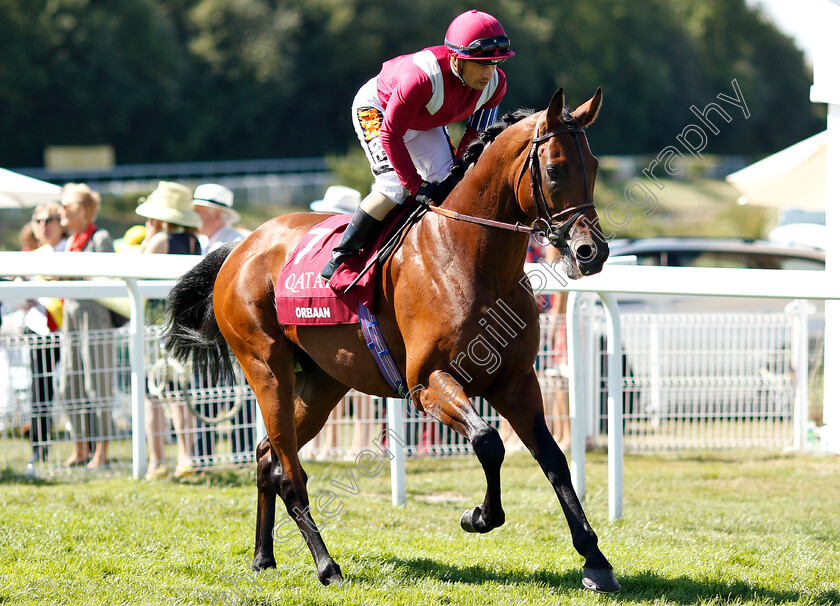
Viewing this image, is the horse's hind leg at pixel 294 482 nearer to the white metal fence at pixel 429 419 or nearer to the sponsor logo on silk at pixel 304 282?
the sponsor logo on silk at pixel 304 282


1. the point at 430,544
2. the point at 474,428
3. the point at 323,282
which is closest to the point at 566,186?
the point at 474,428

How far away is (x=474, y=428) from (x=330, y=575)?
3.20 feet

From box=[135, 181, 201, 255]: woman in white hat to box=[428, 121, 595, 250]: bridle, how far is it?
12.5ft

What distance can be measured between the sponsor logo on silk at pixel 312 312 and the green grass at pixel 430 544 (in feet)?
3.68

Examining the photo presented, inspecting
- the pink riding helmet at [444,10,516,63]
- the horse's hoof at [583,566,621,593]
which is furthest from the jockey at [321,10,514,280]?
the horse's hoof at [583,566,621,593]

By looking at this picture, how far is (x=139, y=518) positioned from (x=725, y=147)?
68.3 meters

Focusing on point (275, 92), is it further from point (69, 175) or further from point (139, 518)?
point (139, 518)

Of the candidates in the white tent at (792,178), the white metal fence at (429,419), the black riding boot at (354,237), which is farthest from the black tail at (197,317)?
the white tent at (792,178)

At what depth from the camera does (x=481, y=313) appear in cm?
400

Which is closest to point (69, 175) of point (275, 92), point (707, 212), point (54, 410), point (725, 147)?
point (275, 92)

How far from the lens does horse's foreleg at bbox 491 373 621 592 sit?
3934mm

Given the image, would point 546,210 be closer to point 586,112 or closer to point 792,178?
point 586,112

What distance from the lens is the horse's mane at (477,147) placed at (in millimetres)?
4168

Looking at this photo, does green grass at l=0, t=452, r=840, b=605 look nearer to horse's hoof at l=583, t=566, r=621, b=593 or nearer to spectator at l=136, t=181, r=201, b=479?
horse's hoof at l=583, t=566, r=621, b=593
